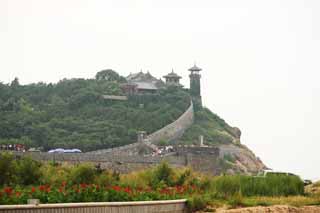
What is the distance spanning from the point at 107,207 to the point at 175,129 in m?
53.5

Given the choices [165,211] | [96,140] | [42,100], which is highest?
[42,100]

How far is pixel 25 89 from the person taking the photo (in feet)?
254

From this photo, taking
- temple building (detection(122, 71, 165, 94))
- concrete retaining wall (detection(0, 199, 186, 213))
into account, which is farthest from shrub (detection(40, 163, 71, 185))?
temple building (detection(122, 71, 165, 94))

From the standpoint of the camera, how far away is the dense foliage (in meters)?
59.5

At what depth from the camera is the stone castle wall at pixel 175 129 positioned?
62987 mm

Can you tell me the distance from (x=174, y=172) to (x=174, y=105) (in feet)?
162

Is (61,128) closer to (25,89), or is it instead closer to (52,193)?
(25,89)

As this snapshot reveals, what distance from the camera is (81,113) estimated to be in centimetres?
6881

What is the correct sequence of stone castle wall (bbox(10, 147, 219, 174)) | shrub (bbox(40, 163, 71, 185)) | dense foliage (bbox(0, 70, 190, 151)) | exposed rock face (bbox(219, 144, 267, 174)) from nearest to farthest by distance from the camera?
shrub (bbox(40, 163, 71, 185)) → stone castle wall (bbox(10, 147, 219, 174)) → dense foliage (bbox(0, 70, 190, 151)) → exposed rock face (bbox(219, 144, 267, 174))

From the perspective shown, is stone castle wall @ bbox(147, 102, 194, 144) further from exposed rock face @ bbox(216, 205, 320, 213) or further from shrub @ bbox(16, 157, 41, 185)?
exposed rock face @ bbox(216, 205, 320, 213)

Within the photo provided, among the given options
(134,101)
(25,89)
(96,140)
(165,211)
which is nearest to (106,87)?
(134,101)

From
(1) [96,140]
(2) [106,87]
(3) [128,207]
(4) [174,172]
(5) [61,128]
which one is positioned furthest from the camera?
(2) [106,87]

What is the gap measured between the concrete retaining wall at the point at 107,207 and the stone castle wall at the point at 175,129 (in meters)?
45.3

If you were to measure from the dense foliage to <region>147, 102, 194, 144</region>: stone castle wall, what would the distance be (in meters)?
0.70
